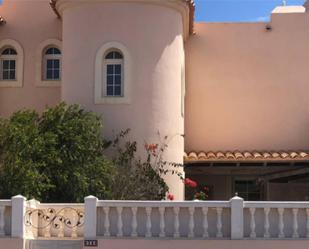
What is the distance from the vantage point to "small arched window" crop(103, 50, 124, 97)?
17.8 meters

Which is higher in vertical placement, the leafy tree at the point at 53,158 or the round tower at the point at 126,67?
the round tower at the point at 126,67

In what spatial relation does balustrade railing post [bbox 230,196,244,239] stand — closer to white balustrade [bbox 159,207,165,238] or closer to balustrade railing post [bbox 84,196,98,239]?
white balustrade [bbox 159,207,165,238]

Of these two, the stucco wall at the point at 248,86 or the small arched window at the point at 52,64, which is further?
the stucco wall at the point at 248,86

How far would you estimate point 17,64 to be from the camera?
2012 centimetres

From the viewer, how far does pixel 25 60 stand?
2012 cm

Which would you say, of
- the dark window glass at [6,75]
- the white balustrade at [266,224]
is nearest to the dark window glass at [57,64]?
the dark window glass at [6,75]

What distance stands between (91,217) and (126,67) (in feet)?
19.2

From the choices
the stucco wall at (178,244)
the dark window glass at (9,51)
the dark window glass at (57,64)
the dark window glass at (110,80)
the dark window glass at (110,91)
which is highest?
the dark window glass at (9,51)

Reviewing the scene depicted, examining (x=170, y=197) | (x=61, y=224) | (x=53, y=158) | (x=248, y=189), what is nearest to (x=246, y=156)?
(x=248, y=189)

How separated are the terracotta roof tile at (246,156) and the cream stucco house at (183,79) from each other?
0.03m

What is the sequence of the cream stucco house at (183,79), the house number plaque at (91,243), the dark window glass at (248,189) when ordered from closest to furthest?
the house number plaque at (91,243) < the cream stucco house at (183,79) < the dark window glass at (248,189)

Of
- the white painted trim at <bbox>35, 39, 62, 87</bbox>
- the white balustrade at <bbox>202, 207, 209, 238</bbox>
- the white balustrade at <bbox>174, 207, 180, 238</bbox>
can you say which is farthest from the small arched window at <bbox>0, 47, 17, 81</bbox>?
the white balustrade at <bbox>202, 207, 209, 238</bbox>

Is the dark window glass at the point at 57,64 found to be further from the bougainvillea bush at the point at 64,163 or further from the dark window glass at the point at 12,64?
the bougainvillea bush at the point at 64,163

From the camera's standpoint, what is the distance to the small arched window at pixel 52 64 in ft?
66.1
